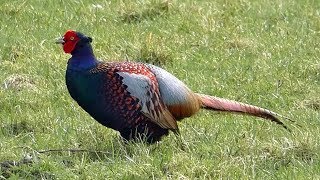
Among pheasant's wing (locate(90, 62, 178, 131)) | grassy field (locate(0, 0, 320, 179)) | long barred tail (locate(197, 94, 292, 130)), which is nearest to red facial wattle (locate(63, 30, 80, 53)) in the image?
pheasant's wing (locate(90, 62, 178, 131))

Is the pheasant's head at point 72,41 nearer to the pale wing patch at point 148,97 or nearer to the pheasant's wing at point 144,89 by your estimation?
the pheasant's wing at point 144,89

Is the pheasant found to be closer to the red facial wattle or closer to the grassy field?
the red facial wattle

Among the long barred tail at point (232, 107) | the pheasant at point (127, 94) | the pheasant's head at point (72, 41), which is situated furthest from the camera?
the long barred tail at point (232, 107)

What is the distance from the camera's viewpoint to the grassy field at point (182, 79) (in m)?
5.83

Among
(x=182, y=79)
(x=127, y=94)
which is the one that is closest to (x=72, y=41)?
(x=127, y=94)

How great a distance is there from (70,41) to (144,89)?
1.86 feet

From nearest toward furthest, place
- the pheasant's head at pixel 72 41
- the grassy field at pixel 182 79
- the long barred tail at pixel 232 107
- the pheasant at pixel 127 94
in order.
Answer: the grassy field at pixel 182 79 < the pheasant at pixel 127 94 < the pheasant's head at pixel 72 41 < the long barred tail at pixel 232 107

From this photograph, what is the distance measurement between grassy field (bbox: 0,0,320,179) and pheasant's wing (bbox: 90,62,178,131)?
146 millimetres

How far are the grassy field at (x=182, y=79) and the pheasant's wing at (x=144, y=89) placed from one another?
146 millimetres

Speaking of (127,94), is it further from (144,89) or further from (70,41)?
(70,41)

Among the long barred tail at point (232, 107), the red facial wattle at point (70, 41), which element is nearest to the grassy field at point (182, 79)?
the long barred tail at point (232, 107)

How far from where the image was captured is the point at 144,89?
6.30m

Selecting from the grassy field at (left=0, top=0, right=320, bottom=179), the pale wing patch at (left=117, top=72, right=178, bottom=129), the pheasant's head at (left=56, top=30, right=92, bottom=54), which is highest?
the pheasant's head at (left=56, top=30, right=92, bottom=54)

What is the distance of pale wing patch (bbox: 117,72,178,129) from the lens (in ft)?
20.6
